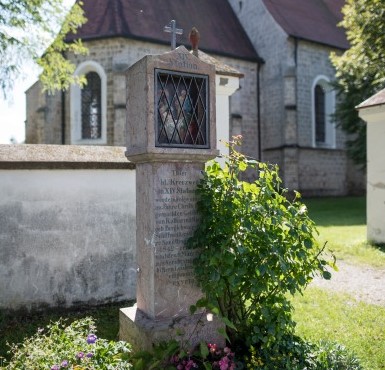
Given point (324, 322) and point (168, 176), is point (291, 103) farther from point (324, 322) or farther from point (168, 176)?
point (168, 176)

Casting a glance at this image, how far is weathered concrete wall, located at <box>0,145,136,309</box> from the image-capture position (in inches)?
193

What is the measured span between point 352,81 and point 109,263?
13603 mm

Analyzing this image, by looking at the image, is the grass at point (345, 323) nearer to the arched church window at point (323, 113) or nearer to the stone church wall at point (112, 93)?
the stone church wall at point (112, 93)

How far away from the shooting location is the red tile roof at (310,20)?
20.7m

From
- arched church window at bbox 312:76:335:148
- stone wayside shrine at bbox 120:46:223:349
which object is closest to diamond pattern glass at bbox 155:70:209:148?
stone wayside shrine at bbox 120:46:223:349

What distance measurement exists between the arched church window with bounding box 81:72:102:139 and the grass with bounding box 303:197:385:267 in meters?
9.26

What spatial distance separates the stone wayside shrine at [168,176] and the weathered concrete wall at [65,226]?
1.73 metres

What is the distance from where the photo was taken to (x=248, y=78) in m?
20.9

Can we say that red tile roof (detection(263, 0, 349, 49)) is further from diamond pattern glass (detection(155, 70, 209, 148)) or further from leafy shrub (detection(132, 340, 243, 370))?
leafy shrub (detection(132, 340, 243, 370))

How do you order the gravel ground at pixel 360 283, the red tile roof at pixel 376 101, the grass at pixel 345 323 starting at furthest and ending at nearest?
the red tile roof at pixel 376 101
the gravel ground at pixel 360 283
the grass at pixel 345 323

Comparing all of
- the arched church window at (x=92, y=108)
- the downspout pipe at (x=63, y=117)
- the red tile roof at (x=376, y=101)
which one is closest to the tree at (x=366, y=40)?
the red tile roof at (x=376, y=101)

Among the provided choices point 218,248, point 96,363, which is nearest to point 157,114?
point 218,248

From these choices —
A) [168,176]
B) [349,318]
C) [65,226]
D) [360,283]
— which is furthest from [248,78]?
[168,176]

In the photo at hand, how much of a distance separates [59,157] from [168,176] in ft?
6.95
